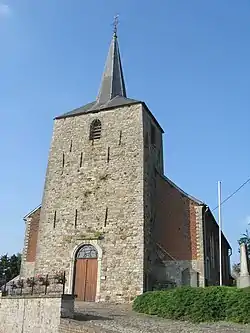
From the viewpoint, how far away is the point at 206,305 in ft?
43.7

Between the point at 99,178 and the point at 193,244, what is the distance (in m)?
6.30

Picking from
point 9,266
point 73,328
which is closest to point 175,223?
point 73,328

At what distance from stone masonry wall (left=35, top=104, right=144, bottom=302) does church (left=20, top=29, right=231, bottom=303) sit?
0.05m

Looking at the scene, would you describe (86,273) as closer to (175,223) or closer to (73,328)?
(175,223)

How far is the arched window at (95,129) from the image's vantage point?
23.8 meters

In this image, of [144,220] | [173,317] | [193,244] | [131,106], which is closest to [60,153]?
[131,106]

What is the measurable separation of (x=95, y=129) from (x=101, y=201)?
4.67 meters

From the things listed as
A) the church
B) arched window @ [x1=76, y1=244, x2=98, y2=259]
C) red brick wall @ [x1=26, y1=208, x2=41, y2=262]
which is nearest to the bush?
the church

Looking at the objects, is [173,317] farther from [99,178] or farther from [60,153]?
[60,153]

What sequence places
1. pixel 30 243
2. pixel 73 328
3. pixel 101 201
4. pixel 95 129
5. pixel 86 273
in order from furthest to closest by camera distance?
1. pixel 30 243
2. pixel 95 129
3. pixel 101 201
4. pixel 86 273
5. pixel 73 328

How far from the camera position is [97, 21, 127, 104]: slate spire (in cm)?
2664

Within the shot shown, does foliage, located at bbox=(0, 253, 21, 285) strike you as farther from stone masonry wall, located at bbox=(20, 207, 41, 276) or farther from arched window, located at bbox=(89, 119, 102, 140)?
arched window, located at bbox=(89, 119, 102, 140)

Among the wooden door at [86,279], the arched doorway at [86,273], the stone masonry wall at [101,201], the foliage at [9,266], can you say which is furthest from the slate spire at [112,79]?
the foliage at [9,266]

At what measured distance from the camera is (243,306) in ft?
40.5
